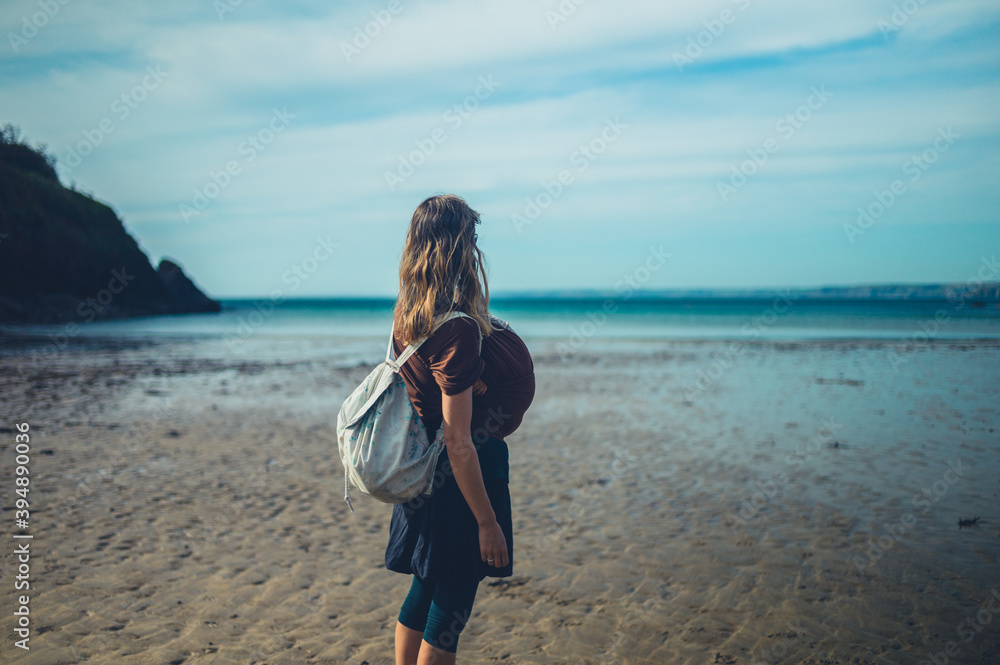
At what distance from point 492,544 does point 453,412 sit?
1.80 ft

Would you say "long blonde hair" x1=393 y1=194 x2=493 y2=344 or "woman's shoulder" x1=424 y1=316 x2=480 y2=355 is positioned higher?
"long blonde hair" x1=393 y1=194 x2=493 y2=344

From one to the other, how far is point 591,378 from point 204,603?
13.3 m

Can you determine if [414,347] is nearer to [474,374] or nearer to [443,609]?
[474,374]

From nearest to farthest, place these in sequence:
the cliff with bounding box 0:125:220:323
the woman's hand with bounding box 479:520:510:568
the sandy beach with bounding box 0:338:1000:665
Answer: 1. the woman's hand with bounding box 479:520:510:568
2. the sandy beach with bounding box 0:338:1000:665
3. the cliff with bounding box 0:125:220:323

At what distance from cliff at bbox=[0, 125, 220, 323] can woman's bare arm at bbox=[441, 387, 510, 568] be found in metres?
44.9

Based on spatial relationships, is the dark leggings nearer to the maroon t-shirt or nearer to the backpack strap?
the maroon t-shirt

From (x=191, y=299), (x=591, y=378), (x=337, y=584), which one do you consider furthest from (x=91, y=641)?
(x=191, y=299)

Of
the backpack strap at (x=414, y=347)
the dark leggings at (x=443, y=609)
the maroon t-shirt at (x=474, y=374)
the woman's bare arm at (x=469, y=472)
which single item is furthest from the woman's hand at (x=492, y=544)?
the backpack strap at (x=414, y=347)

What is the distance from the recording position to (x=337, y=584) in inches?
182

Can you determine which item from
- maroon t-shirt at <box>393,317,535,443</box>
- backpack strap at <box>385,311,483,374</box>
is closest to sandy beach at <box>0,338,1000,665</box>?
maroon t-shirt at <box>393,317,535,443</box>

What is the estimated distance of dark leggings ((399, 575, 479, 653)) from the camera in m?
2.29

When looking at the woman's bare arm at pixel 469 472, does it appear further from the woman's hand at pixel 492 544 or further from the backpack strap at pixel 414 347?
the backpack strap at pixel 414 347

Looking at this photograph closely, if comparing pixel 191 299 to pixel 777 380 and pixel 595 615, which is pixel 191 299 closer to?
pixel 777 380

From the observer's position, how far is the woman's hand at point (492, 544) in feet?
7.39
